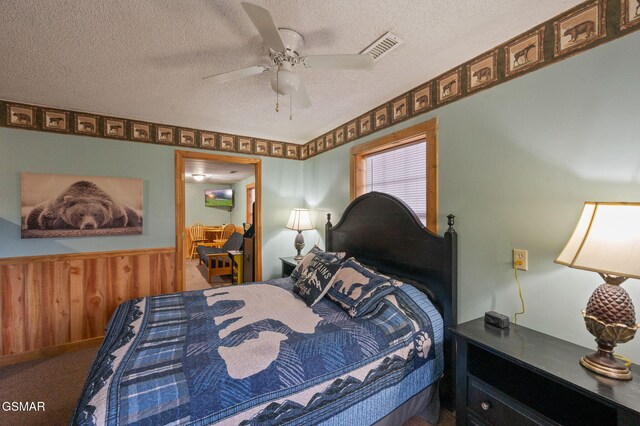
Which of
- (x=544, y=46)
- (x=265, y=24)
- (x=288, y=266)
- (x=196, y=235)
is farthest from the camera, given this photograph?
(x=196, y=235)

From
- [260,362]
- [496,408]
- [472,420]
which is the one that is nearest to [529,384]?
[496,408]

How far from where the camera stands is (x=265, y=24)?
1210 mm

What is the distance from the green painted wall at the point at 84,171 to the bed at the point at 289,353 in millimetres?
1330

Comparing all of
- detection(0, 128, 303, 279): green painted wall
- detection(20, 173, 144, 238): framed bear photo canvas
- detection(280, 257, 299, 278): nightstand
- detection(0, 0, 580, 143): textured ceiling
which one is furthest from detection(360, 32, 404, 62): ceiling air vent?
detection(20, 173, 144, 238): framed bear photo canvas

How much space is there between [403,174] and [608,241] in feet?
5.21

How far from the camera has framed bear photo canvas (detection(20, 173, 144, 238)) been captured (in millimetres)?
2576

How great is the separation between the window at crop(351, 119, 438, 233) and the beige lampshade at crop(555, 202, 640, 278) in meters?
1.00

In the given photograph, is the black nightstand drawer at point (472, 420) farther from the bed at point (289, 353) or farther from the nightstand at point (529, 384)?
the bed at point (289, 353)

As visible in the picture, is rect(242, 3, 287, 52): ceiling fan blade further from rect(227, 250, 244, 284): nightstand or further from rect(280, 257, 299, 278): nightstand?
rect(227, 250, 244, 284): nightstand

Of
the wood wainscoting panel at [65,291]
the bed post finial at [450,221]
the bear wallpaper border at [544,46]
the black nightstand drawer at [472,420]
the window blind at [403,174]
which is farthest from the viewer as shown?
the wood wainscoting panel at [65,291]

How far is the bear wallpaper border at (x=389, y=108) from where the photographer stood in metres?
1.28

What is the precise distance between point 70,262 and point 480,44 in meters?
4.07

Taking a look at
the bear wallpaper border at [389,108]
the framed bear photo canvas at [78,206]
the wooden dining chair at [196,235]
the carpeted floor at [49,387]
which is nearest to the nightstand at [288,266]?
the bear wallpaper border at [389,108]

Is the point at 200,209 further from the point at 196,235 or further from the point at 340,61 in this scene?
the point at 340,61
